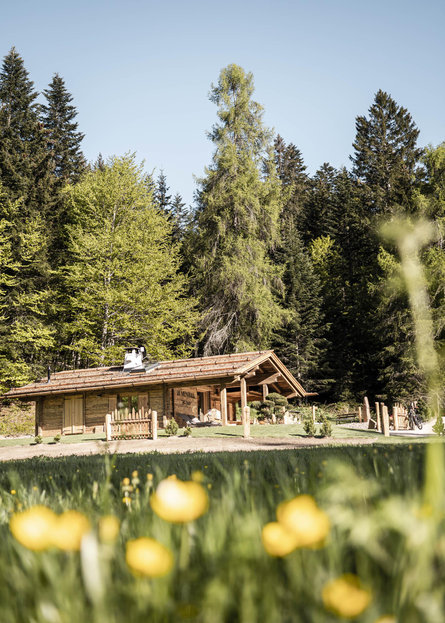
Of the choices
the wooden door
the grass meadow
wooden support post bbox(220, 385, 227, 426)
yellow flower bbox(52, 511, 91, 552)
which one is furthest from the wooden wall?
yellow flower bbox(52, 511, 91, 552)

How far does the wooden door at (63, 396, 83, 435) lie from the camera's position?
24938 millimetres

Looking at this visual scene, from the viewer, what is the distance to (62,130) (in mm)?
45750

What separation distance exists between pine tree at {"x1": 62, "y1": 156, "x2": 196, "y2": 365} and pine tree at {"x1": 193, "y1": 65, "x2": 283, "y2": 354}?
2093 millimetres

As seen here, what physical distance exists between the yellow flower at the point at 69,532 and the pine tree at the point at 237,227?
99.7 feet

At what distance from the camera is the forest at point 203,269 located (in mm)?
30500

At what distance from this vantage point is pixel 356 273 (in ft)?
142

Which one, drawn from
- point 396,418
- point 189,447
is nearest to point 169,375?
point 189,447

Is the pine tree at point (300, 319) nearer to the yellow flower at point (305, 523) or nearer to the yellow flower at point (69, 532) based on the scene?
the yellow flower at point (69, 532)

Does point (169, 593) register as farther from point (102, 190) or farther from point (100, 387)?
point (102, 190)

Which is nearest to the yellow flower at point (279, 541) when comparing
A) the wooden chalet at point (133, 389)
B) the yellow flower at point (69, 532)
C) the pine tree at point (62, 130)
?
the yellow flower at point (69, 532)

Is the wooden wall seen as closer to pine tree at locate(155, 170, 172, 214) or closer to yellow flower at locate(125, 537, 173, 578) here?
yellow flower at locate(125, 537, 173, 578)

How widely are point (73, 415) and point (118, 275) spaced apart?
348 inches

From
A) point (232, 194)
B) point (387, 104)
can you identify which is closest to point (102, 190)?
point (232, 194)

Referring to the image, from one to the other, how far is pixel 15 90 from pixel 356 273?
30.3 m
